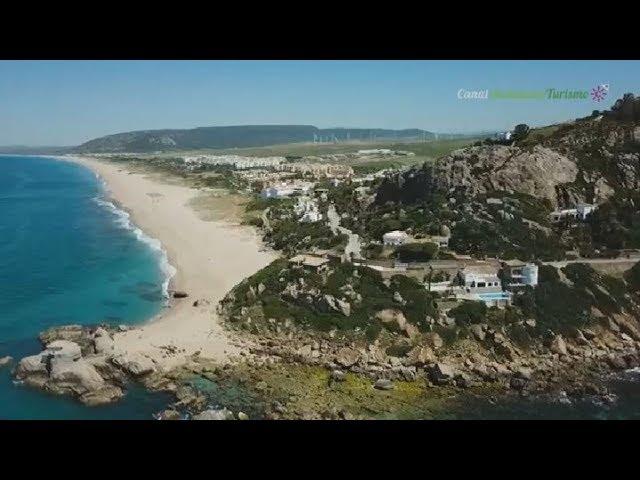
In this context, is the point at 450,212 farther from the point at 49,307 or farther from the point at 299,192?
the point at 299,192

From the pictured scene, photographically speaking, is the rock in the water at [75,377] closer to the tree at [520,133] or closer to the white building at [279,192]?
the tree at [520,133]

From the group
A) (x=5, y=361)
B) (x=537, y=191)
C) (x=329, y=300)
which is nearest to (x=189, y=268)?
(x=329, y=300)

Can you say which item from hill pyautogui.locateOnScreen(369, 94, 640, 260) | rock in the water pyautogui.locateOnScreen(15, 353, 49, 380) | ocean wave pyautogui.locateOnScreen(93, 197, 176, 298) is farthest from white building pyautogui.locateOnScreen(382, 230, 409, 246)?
rock in the water pyautogui.locateOnScreen(15, 353, 49, 380)

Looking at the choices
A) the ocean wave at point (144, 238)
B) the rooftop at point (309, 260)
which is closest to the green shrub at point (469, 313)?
the rooftop at point (309, 260)

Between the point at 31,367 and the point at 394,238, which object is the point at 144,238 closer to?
the point at 394,238
